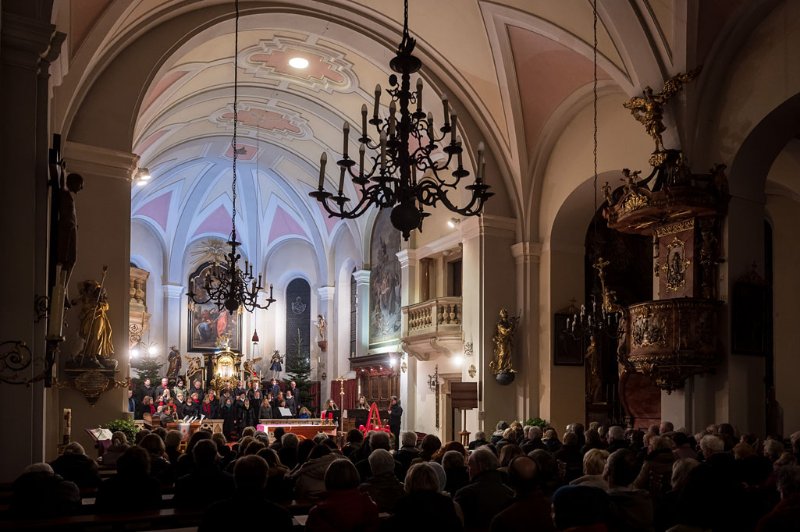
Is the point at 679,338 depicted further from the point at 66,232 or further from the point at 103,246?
the point at 103,246

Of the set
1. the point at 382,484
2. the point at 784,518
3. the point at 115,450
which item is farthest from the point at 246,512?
the point at 115,450

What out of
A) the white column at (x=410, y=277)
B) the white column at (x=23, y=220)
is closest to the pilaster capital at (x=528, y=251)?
the white column at (x=410, y=277)

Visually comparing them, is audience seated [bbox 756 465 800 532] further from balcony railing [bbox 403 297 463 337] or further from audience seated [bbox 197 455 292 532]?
balcony railing [bbox 403 297 463 337]

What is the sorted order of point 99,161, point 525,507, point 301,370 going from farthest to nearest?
point 301,370 → point 99,161 → point 525,507

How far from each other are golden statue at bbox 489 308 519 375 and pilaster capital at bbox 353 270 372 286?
9.25 m

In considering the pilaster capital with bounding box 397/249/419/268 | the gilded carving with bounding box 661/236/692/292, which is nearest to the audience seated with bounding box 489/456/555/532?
the gilded carving with bounding box 661/236/692/292

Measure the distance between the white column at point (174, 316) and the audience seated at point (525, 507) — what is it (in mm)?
25425

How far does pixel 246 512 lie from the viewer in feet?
12.0

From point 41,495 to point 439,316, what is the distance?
1337cm

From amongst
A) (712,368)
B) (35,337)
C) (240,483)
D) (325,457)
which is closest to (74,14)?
(35,337)

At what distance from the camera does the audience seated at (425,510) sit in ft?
12.7

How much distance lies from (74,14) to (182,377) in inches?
715

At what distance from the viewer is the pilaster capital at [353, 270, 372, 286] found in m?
24.4

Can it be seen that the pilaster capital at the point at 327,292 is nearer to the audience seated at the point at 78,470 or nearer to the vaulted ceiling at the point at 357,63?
the vaulted ceiling at the point at 357,63
